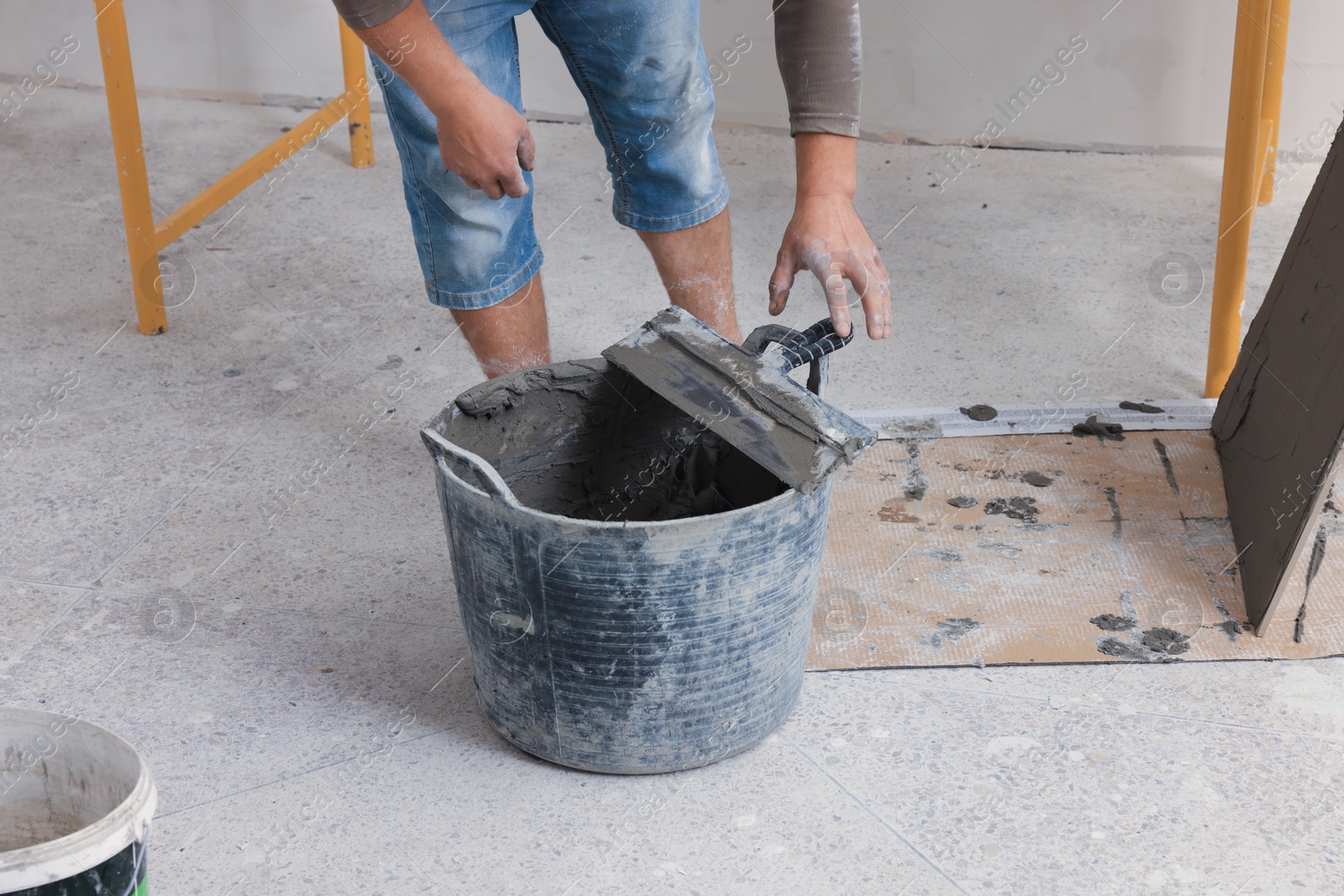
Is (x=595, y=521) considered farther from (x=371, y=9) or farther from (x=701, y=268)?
(x=701, y=268)

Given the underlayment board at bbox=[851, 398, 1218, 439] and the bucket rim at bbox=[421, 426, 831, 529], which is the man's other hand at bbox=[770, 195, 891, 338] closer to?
the bucket rim at bbox=[421, 426, 831, 529]

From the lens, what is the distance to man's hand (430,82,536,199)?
4.30 feet

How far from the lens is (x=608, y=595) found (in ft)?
4.05

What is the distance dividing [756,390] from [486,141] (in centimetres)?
40

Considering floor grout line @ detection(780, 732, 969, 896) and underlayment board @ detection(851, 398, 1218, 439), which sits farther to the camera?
underlayment board @ detection(851, 398, 1218, 439)

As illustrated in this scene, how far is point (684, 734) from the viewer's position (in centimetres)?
137

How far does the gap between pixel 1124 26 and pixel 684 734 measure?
237cm

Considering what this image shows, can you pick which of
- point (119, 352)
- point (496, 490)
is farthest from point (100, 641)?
point (119, 352)

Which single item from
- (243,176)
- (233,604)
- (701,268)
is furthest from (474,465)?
(243,176)

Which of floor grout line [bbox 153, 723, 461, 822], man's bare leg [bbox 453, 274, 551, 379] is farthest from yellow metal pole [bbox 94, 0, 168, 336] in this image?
floor grout line [bbox 153, 723, 461, 822]

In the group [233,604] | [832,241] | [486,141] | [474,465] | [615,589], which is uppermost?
[486,141]

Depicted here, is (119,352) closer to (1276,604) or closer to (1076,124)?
(1276,604)

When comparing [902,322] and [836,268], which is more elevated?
[836,268]

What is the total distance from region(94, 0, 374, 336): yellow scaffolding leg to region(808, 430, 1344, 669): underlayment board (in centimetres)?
141
